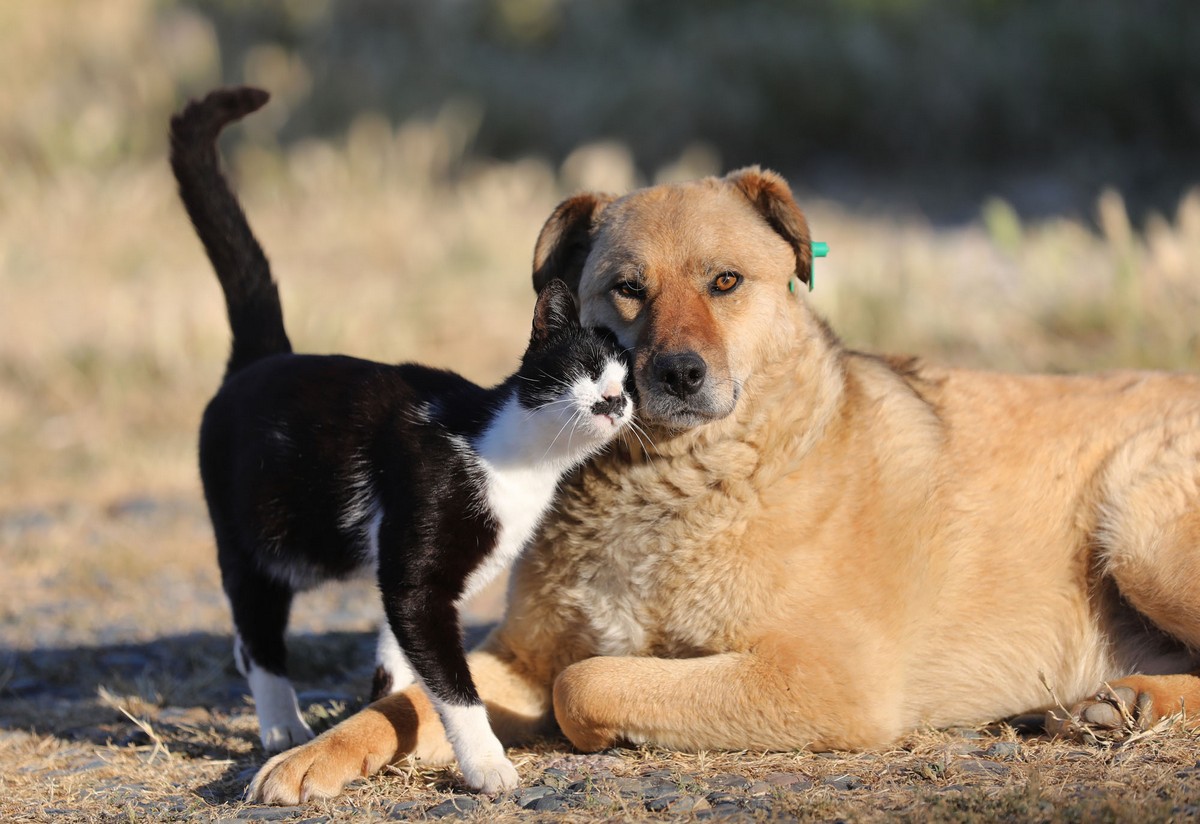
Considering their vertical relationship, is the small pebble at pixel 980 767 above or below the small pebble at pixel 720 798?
above

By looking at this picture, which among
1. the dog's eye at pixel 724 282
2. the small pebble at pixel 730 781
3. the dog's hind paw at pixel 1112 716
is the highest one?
the dog's eye at pixel 724 282

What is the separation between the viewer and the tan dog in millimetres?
3367

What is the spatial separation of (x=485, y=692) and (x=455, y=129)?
37.9 ft

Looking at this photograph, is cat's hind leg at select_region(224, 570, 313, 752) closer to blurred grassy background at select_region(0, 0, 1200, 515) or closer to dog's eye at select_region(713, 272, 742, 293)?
dog's eye at select_region(713, 272, 742, 293)

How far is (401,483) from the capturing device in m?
3.25

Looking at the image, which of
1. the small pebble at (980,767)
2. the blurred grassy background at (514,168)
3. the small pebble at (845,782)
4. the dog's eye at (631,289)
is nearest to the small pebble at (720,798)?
the small pebble at (845,782)

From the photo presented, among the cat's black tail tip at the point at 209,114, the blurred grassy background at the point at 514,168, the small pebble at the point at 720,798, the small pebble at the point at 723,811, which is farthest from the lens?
the blurred grassy background at the point at 514,168

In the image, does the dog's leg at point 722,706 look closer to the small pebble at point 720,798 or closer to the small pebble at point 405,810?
the small pebble at point 720,798

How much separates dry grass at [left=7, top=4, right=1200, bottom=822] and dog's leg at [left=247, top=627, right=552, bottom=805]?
0.08 metres

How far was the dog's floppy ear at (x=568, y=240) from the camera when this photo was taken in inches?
149

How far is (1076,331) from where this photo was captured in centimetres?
782

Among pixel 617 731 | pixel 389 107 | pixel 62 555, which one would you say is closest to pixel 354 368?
pixel 617 731

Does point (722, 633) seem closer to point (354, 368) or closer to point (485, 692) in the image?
point (485, 692)

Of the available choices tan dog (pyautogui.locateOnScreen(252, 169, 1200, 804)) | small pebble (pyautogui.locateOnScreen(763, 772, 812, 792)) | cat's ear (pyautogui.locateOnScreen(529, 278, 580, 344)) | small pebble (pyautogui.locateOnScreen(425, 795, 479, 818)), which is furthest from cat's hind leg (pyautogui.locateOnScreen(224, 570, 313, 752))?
small pebble (pyautogui.locateOnScreen(763, 772, 812, 792))
